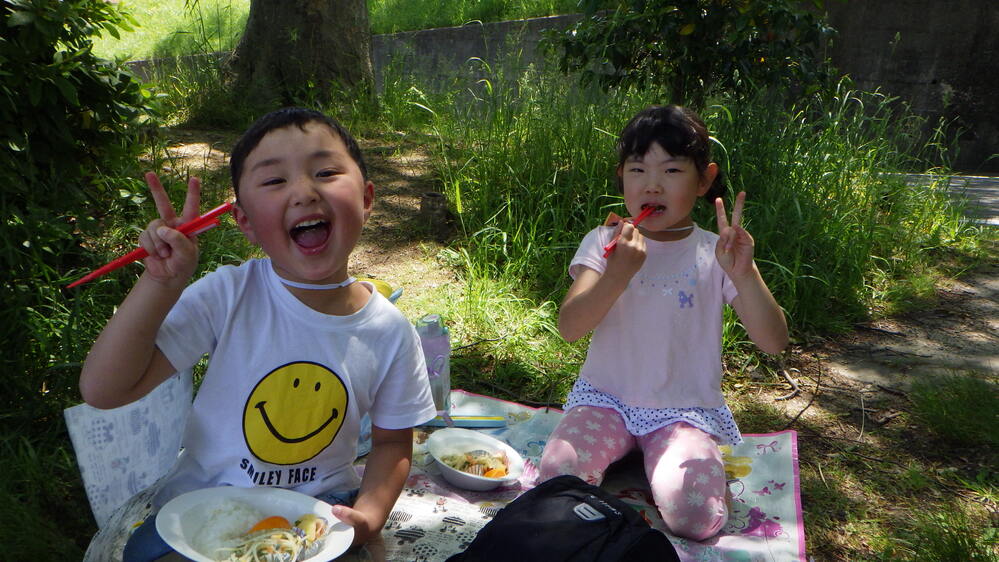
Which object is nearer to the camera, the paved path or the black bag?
the black bag

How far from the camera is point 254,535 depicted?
1510 mm

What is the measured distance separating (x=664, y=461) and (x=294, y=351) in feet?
3.61

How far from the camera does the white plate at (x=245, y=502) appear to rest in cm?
141

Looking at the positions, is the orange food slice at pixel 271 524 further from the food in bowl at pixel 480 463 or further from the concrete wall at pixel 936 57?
the concrete wall at pixel 936 57

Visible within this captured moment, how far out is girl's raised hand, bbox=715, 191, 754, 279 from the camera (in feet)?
6.54

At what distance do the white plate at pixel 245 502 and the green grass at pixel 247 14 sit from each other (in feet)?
22.6

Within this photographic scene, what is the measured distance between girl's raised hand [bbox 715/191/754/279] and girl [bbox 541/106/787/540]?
0.05 metres

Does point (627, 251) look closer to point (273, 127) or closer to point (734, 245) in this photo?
point (734, 245)

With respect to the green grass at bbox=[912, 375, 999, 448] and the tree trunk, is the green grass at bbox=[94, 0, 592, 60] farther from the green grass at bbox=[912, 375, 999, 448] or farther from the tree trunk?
the green grass at bbox=[912, 375, 999, 448]

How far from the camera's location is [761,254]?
3.59 metres

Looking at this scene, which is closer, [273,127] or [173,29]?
[273,127]

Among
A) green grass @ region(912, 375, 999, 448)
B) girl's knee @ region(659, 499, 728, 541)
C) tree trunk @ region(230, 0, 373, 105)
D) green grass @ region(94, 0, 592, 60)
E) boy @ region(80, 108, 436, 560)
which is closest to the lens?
boy @ region(80, 108, 436, 560)

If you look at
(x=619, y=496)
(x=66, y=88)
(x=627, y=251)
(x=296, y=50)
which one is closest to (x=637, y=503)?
(x=619, y=496)

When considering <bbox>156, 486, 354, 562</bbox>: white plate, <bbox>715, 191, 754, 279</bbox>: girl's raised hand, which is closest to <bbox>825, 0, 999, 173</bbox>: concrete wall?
<bbox>715, 191, 754, 279</bbox>: girl's raised hand
